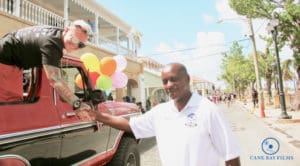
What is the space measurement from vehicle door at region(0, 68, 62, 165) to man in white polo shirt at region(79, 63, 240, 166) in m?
1.25

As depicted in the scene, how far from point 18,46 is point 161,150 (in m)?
1.96

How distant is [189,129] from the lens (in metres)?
2.10

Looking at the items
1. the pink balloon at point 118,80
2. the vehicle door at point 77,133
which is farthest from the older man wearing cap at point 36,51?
the pink balloon at point 118,80

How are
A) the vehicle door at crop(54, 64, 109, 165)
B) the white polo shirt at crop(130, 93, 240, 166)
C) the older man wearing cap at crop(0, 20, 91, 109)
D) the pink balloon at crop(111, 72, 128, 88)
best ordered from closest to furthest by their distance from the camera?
the white polo shirt at crop(130, 93, 240, 166), the older man wearing cap at crop(0, 20, 91, 109), the vehicle door at crop(54, 64, 109, 165), the pink balloon at crop(111, 72, 128, 88)

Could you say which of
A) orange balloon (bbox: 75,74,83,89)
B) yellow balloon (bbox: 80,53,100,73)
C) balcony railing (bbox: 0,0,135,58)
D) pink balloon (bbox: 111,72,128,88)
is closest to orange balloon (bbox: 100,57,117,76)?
yellow balloon (bbox: 80,53,100,73)

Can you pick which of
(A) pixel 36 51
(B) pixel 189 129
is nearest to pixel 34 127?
(A) pixel 36 51

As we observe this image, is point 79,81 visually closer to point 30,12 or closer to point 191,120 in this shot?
point 191,120

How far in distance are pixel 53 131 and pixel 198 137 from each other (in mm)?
1739

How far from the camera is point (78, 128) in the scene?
3729 millimetres

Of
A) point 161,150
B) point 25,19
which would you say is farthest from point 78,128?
point 25,19

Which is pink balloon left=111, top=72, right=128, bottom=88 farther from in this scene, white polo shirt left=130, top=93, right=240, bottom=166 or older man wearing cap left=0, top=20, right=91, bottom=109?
white polo shirt left=130, top=93, right=240, bottom=166

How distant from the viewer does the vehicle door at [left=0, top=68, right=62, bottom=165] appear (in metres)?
2.65

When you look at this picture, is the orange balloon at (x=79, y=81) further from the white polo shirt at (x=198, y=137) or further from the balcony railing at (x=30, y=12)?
the balcony railing at (x=30, y=12)

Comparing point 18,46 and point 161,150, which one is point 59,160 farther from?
point 161,150
